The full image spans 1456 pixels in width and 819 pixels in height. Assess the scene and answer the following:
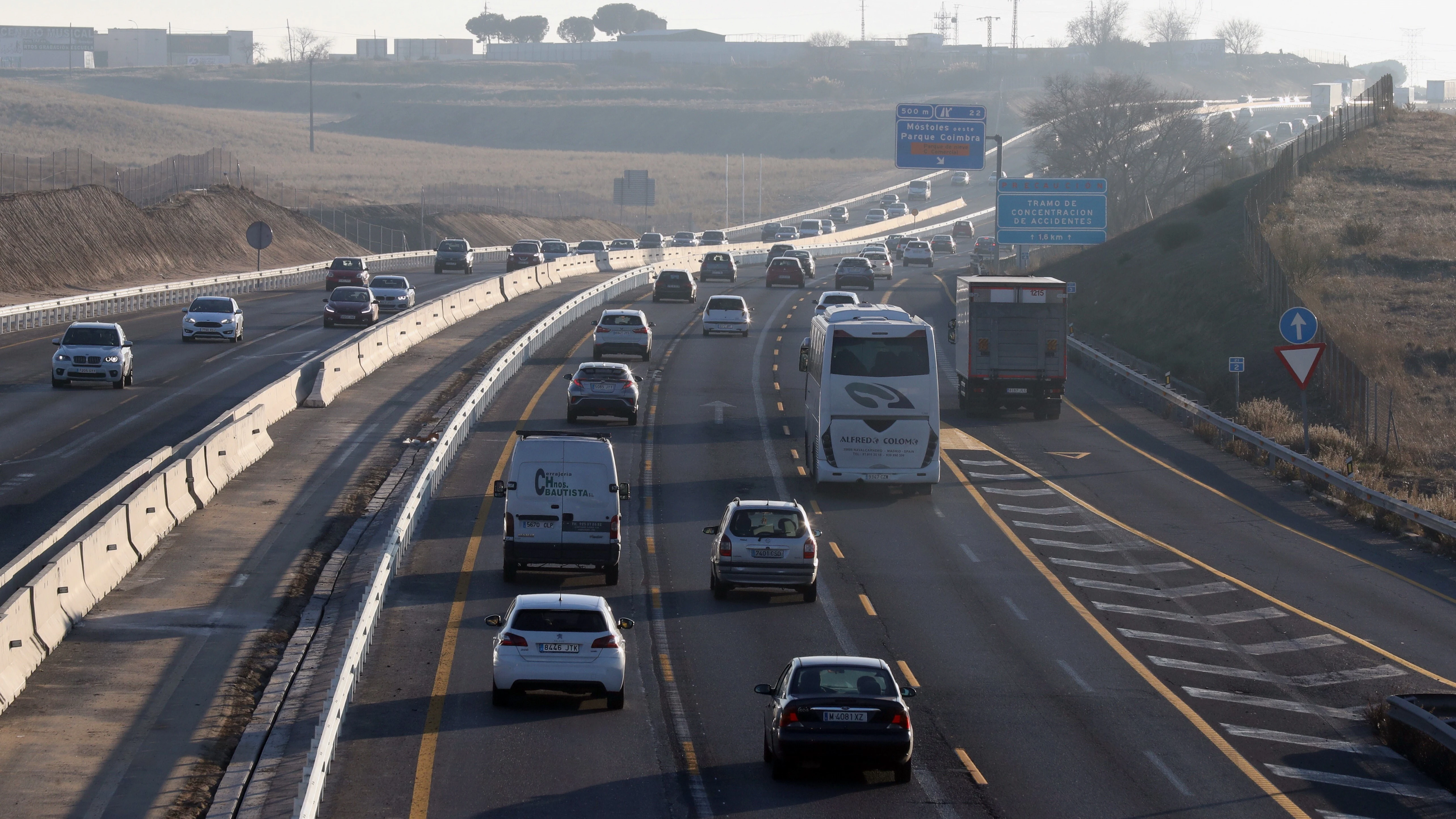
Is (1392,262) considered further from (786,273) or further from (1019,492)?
(1019,492)

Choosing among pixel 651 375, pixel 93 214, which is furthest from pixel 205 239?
pixel 651 375

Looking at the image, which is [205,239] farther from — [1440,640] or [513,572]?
[1440,640]

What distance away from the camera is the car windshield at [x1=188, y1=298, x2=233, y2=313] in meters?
51.2

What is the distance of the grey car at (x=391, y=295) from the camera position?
6166 centimetres

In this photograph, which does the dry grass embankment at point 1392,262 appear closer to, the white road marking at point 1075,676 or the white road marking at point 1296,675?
the white road marking at point 1296,675

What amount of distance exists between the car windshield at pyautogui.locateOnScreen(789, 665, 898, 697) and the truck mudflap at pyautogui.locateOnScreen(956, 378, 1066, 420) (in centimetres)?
2652

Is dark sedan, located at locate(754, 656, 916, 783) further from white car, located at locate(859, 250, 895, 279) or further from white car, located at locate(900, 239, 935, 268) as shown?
white car, located at locate(900, 239, 935, 268)

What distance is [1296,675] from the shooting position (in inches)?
798

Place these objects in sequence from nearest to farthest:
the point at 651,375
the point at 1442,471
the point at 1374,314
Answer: the point at 1442,471
the point at 651,375
the point at 1374,314

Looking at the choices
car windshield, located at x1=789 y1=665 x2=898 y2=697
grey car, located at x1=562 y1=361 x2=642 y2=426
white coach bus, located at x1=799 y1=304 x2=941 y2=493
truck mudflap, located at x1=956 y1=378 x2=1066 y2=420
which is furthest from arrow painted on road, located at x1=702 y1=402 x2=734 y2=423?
car windshield, located at x1=789 y1=665 x2=898 y2=697

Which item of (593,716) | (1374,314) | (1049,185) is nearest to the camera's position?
(593,716)

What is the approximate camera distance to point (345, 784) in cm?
1509

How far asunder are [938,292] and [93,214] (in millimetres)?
42147

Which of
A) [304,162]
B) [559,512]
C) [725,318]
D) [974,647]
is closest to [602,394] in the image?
[559,512]
